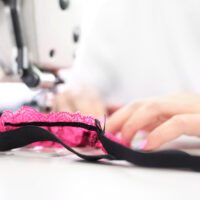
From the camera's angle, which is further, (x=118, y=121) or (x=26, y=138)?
(x=118, y=121)

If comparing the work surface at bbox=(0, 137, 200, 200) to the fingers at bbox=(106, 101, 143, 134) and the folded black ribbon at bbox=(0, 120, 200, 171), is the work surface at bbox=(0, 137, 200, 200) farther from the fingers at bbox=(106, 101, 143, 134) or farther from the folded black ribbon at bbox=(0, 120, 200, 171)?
the fingers at bbox=(106, 101, 143, 134)

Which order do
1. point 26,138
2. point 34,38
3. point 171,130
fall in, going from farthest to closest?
point 34,38 < point 171,130 < point 26,138

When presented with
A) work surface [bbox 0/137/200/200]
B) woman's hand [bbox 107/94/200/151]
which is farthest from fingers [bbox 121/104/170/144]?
work surface [bbox 0/137/200/200]

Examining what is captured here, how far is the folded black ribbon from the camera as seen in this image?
48cm

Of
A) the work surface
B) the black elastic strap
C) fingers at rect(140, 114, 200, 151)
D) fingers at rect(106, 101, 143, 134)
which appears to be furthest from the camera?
fingers at rect(106, 101, 143, 134)

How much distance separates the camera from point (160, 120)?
767 millimetres

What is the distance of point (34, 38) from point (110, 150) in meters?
0.36

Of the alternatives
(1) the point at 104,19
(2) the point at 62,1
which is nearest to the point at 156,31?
(1) the point at 104,19

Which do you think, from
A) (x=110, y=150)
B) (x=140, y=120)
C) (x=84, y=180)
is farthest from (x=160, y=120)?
(x=84, y=180)

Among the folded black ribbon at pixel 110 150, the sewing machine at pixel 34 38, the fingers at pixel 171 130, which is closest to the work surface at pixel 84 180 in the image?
the folded black ribbon at pixel 110 150

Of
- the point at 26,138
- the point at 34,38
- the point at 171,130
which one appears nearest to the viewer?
the point at 26,138

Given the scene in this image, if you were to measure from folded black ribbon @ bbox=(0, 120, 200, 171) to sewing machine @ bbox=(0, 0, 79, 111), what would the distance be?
0.25m

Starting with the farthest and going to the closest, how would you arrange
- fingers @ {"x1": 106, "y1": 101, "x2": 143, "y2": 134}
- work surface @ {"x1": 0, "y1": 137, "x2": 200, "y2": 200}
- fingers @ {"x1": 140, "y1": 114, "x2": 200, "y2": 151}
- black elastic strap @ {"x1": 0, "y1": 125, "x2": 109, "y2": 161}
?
fingers @ {"x1": 106, "y1": 101, "x2": 143, "y2": 134} → fingers @ {"x1": 140, "y1": 114, "x2": 200, "y2": 151} → black elastic strap @ {"x1": 0, "y1": 125, "x2": 109, "y2": 161} → work surface @ {"x1": 0, "y1": 137, "x2": 200, "y2": 200}

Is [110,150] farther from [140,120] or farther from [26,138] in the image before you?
[140,120]
